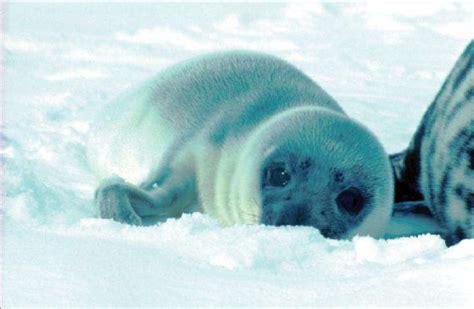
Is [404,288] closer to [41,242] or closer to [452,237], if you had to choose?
[41,242]

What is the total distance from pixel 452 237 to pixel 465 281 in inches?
59.4

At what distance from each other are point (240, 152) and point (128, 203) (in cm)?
47

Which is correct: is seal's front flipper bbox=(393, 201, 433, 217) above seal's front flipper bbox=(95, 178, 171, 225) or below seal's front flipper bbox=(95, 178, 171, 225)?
below

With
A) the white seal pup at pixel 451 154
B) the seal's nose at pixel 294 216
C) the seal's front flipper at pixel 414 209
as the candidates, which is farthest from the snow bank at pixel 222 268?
the seal's front flipper at pixel 414 209

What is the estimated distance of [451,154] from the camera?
9.75ft

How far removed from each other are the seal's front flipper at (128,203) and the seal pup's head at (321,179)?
319 mm

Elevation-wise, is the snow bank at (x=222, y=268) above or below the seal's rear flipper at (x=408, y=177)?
above

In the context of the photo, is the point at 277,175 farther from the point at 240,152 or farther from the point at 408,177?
the point at 408,177

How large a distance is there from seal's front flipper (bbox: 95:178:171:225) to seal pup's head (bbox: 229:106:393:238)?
1.05ft

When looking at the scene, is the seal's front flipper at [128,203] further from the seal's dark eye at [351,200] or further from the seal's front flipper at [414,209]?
the seal's front flipper at [414,209]

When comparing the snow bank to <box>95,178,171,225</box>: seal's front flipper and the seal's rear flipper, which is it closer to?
<box>95,178,171,225</box>: seal's front flipper

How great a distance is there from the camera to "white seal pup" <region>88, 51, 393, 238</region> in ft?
9.01

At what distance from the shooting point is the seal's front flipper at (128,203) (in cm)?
279

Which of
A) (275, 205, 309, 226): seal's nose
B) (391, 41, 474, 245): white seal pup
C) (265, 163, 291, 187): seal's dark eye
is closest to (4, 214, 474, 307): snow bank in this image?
(275, 205, 309, 226): seal's nose
